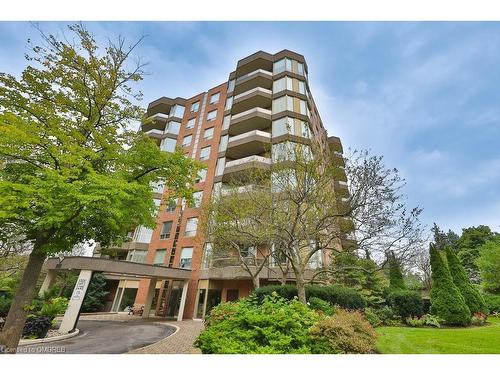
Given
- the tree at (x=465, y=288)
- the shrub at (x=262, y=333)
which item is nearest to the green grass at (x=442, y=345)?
the shrub at (x=262, y=333)

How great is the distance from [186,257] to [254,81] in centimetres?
2090

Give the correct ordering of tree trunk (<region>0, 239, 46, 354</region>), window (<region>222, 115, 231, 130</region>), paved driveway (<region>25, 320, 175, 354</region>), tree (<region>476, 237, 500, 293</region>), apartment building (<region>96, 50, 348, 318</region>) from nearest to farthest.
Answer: tree trunk (<region>0, 239, 46, 354</region>), paved driveway (<region>25, 320, 175, 354</region>), tree (<region>476, 237, 500, 293</region>), apartment building (<region>96, 50, 348, 318</region>), window (<region>222, 115, 231, 130</region>)

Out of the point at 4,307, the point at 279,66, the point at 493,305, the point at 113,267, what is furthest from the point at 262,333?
the point at 279,66

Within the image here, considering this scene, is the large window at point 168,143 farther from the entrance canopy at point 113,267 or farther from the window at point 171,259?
the entrance canopy at point 113,267

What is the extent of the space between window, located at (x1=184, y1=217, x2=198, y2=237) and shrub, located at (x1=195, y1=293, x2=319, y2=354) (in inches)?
767

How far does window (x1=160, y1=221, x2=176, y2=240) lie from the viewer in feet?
94.0

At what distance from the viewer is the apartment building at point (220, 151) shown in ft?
77.7

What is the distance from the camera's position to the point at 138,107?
384 inches

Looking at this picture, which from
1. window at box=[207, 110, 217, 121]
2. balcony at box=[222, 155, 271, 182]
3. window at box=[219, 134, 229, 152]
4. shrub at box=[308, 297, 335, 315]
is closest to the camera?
shrub at box=[308, 297, 335, 315]

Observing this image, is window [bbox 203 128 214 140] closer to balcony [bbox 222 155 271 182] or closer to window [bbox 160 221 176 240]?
balcony [bbox 222 155 271 182]

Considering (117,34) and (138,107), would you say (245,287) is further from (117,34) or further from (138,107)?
(117,34)

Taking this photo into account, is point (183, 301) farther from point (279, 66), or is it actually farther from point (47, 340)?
point (279, 66)

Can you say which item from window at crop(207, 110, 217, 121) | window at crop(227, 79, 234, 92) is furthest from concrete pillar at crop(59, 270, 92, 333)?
window at crop(227, 79, 234, 92)

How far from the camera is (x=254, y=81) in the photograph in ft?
101
